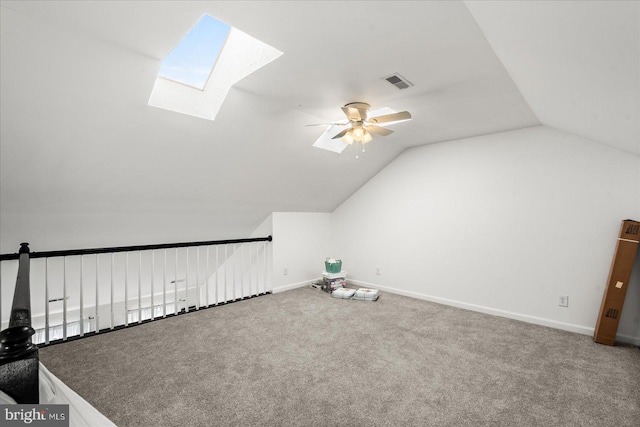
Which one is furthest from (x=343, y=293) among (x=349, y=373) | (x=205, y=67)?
(x=205, y=67)

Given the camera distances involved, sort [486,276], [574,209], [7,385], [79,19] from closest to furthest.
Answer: [7,385] → [79,19] → [574,209] → [486,276]

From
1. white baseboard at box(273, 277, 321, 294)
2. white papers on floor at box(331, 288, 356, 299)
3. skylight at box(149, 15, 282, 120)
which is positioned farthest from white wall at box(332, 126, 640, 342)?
skylight at box(149, 15, 282, 120)

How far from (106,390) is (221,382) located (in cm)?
78

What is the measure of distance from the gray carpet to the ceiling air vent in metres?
2.40

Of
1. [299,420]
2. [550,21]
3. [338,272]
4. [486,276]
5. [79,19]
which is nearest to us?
[550,21]

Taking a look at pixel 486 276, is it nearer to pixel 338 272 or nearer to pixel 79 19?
pixel 338 272

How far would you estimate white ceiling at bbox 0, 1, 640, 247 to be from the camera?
1.61 metres

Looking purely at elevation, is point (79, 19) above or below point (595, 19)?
above

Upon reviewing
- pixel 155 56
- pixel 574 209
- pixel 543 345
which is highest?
pixel 155 56

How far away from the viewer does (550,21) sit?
53.1 inches

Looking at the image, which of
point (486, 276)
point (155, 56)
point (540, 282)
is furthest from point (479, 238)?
point (155, 56)

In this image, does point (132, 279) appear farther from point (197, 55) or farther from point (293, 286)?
point (197, 55)

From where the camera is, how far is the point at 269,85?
102 inches

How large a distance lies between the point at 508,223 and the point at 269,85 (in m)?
3.28
